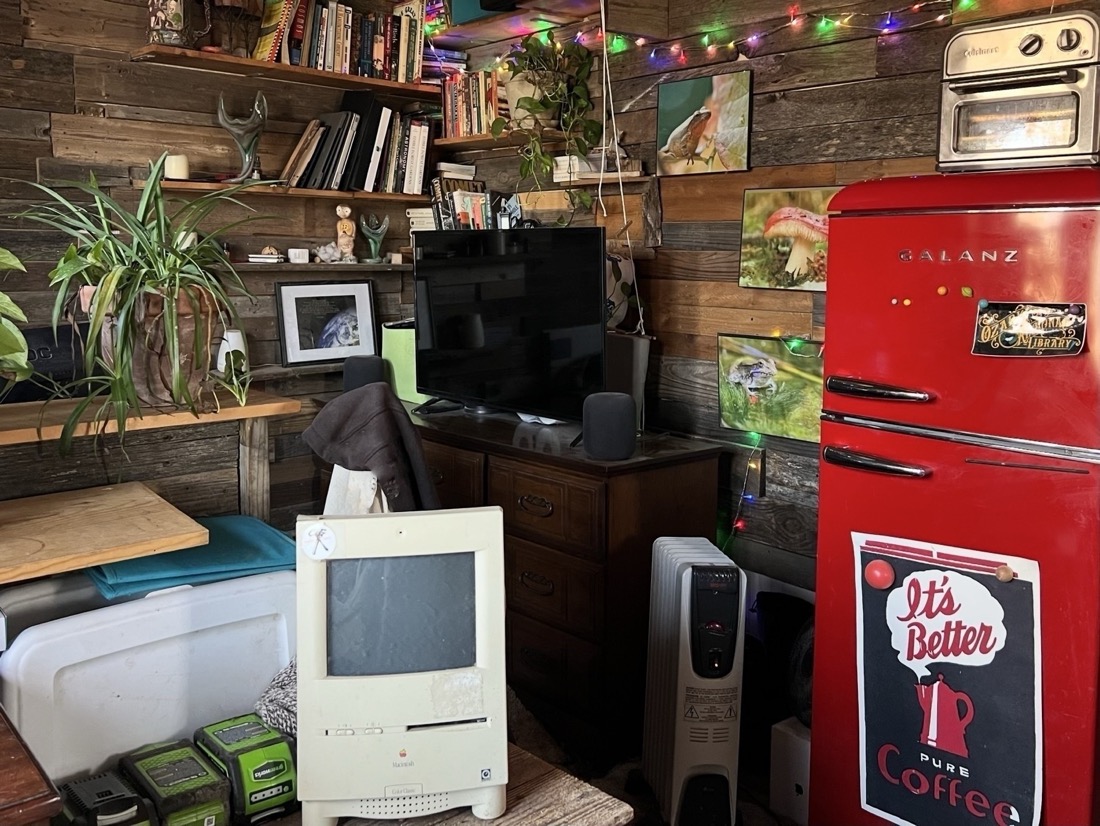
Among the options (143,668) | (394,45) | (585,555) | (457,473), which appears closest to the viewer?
(143,668)

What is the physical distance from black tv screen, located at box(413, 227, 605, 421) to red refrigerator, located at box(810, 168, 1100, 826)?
940mm

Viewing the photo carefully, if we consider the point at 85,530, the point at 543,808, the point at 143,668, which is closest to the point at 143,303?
the point at 85,530

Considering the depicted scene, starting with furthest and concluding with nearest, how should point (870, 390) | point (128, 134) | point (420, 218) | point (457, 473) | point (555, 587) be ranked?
1. point (420, 218)
2. point (128, 134)
3. point (457, 473)
4. point (555, 587)
5. point (870, 390)

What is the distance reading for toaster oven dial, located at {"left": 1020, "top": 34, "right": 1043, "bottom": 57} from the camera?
209 cm

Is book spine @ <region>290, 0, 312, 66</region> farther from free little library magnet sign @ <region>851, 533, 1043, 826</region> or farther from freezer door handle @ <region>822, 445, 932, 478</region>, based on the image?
free little library magnet sign @ <region>851, 533, 1043, 826</region>

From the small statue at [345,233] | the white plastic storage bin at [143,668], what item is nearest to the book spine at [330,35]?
the small statue at [345,233]

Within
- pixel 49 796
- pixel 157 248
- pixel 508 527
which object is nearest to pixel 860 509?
pixel 508 527

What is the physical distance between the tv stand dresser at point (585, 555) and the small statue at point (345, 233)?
116 cm

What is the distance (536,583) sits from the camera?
3.10 m

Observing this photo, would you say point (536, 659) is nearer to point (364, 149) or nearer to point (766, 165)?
→ point (766, 165)

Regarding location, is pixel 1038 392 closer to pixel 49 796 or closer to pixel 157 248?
pixel 157 248

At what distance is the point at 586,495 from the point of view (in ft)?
9.46

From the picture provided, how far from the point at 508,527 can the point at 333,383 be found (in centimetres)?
131

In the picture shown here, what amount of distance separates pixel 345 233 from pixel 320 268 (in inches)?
7.2
